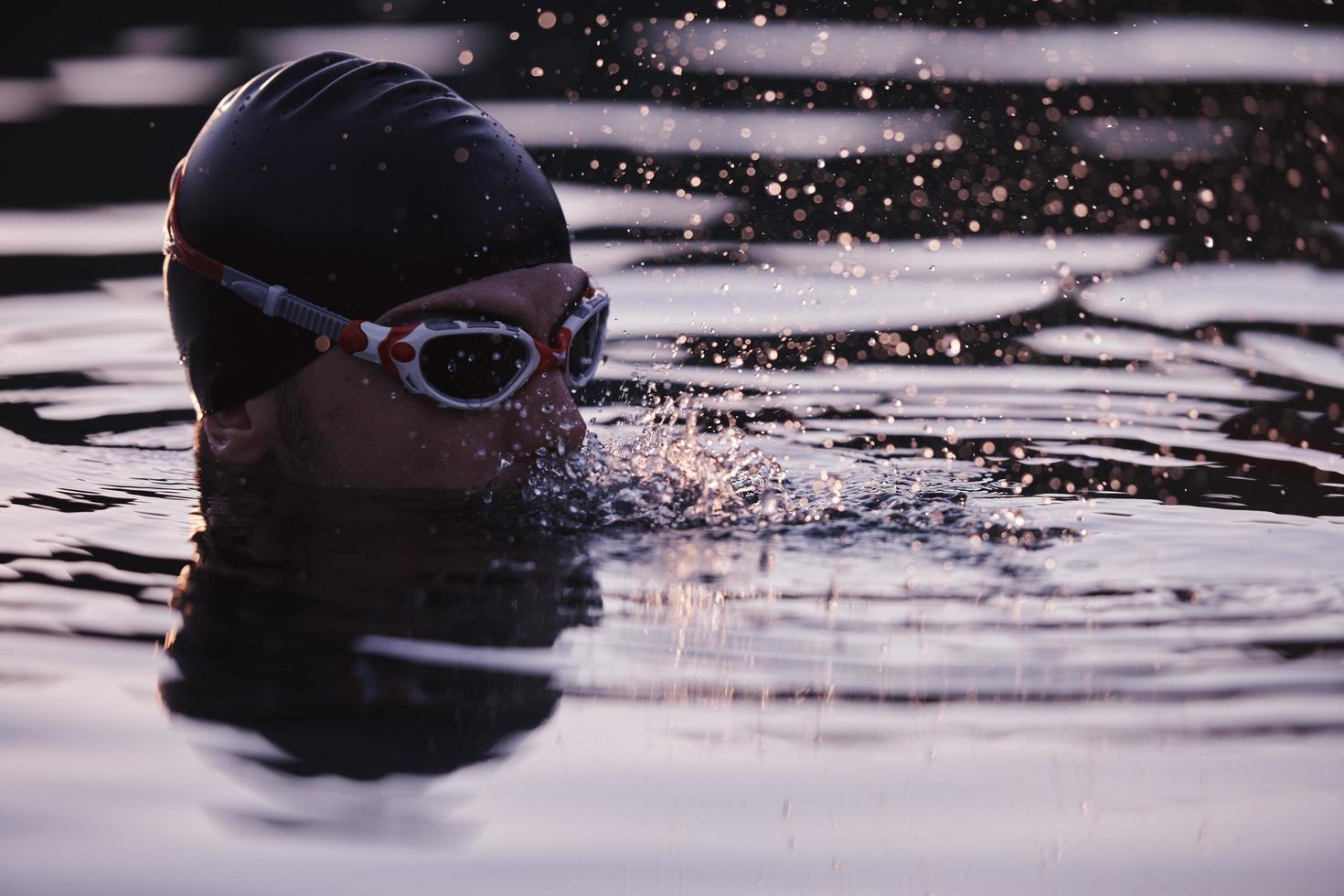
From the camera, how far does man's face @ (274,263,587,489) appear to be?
5105mm

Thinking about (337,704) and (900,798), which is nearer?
(900,798)

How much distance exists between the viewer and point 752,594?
4.27 meters

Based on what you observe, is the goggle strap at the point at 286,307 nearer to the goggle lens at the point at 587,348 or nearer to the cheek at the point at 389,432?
the cheek at the point at 389,432

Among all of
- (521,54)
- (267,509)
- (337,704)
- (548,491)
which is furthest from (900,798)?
(521,54)

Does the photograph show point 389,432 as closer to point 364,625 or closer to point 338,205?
point 338,205

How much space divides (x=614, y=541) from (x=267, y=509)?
0.96 m

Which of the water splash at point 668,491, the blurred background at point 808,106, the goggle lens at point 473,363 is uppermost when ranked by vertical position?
the blurred background at point 808,106

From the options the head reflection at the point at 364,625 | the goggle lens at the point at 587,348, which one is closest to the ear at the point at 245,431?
the head reflection at the point at 364,625

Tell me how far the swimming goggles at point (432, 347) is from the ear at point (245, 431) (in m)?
0.30

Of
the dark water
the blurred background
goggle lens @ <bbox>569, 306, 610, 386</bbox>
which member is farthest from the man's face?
the blurred background

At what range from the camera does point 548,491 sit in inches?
200

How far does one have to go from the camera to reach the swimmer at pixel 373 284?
4988 mm

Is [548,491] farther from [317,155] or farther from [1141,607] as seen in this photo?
[1141,607]

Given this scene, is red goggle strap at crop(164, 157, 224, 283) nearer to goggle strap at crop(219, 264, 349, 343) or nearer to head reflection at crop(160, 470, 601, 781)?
goggle strap at crop(219, 264, 349, 343)
